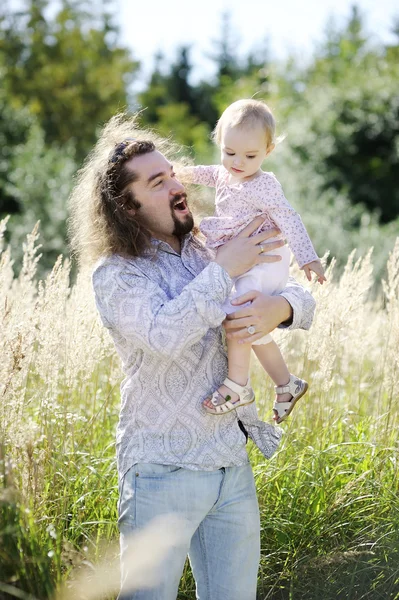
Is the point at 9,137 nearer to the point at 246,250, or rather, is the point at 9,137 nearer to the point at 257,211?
the point at 257,211

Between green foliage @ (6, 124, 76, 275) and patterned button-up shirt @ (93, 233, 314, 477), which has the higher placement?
patterned button-up shirt @ (93, 233, 314, 477)

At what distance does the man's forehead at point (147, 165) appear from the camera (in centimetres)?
242

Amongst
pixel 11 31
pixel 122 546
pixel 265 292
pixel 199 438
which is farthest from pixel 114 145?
pixel 11 31

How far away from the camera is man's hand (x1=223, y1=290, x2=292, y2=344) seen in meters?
2.38

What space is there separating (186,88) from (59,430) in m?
35.4

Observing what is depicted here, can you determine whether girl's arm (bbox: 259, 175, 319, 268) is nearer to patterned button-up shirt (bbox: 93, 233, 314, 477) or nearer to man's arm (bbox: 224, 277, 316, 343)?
man's arm (bbox: 224, 277, 316, 343)

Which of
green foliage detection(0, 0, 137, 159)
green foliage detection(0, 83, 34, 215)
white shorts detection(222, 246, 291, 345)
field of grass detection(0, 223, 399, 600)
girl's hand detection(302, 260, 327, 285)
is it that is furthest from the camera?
green foliage detection(0, 0, 137, 159)

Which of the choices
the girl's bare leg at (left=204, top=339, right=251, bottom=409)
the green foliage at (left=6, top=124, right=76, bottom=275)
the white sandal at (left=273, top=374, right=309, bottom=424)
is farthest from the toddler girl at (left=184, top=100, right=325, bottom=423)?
the green foliage at (left=6, top=124, right=76, bottom=275)

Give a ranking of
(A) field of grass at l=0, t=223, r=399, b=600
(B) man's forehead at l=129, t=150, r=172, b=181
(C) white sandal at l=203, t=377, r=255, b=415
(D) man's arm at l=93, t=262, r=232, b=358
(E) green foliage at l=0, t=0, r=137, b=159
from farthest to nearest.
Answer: (E) green foliage at l=0, t=0, r=137, b=159 → (A) field of grass at l=0, t=223, r=399, b=600 → (B) man's forehead at l=129, t=150, r=172, b=181 → (C) white sandal at l=203, t=377, r=255, b=415 → (D) man's arm at l=93, t=262, r=232, b=358

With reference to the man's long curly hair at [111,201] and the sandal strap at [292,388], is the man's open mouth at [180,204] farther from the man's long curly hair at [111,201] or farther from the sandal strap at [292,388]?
the sandal strap at [292,388]

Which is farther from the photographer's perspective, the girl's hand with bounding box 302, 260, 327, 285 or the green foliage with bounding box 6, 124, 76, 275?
the green foliage with bounding box 6, 124, 76, 275

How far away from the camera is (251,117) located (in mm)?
2730

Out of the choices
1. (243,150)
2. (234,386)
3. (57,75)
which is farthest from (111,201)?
(57,75)

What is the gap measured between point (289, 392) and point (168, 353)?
0.82 meters
